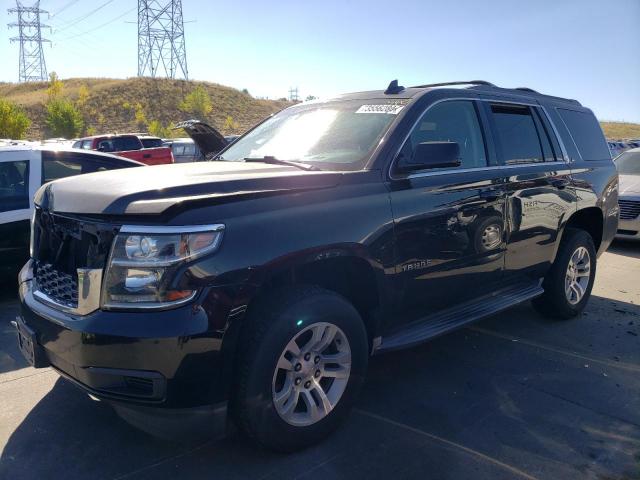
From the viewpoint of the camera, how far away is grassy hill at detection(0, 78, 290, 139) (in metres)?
53.2

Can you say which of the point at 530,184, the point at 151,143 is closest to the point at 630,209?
the point at 530,184

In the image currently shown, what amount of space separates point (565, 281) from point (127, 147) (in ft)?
56.4

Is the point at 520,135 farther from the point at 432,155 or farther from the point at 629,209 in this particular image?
the point at 629,209

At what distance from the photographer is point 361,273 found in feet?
10.5

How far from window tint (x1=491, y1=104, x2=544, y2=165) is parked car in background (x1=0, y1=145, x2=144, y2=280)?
450cm

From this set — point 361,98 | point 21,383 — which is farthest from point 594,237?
point 21,383

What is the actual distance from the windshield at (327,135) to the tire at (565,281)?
2363mm

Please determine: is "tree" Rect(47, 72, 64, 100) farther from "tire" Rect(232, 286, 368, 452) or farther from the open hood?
"tire" Rect(232, 286, 368, 452)

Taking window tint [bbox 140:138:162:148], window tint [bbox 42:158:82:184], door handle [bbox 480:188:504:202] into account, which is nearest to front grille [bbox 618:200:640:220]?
door handle [bbox 480:188:504:202]

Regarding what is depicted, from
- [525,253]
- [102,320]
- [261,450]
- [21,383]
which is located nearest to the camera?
[102,320]

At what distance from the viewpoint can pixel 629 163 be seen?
1038 centimetres

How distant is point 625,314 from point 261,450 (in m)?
4.37

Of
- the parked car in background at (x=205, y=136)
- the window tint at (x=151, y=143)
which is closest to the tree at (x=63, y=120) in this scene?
the window tint at (x=151, y=143)

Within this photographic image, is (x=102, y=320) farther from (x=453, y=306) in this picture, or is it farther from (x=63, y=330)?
(x=453, y=306)
